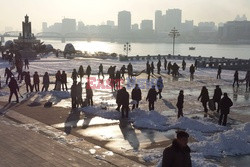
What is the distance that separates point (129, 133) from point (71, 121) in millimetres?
2792

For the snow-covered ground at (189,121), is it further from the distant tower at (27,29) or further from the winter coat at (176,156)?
the distant tower at (27,29)

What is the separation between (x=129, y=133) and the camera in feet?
40.6

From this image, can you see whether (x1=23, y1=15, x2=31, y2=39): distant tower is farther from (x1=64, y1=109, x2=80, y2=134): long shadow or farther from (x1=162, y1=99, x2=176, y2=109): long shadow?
(x1=64, y1=109, x2=80, y2=134): long shadow

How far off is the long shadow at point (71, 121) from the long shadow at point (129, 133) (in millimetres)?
→ 1761

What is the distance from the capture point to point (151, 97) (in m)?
16.1

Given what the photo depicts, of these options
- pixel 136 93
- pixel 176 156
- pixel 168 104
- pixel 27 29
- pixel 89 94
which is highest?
pixel 27 29

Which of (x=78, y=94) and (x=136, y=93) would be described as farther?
(x=78, y=94)

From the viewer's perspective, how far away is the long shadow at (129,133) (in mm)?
11086

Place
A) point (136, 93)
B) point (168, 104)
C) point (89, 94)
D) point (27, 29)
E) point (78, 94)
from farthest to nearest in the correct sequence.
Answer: point (27, 29) → point (168, 104) → point (89, 94) → point (78, 94) → point (136, 93)

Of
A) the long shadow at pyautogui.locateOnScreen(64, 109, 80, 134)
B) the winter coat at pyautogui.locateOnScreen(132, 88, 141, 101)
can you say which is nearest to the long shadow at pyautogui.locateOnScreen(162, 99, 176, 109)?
the winter coat at pyautogui.locateOnScreen(132, 88, 141, 101)

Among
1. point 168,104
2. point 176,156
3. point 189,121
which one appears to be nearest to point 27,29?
Result: point 168,104

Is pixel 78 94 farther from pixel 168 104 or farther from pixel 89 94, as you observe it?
pixel 168 104

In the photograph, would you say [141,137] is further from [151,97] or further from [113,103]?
[113,103]

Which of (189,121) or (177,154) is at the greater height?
(177,154)
